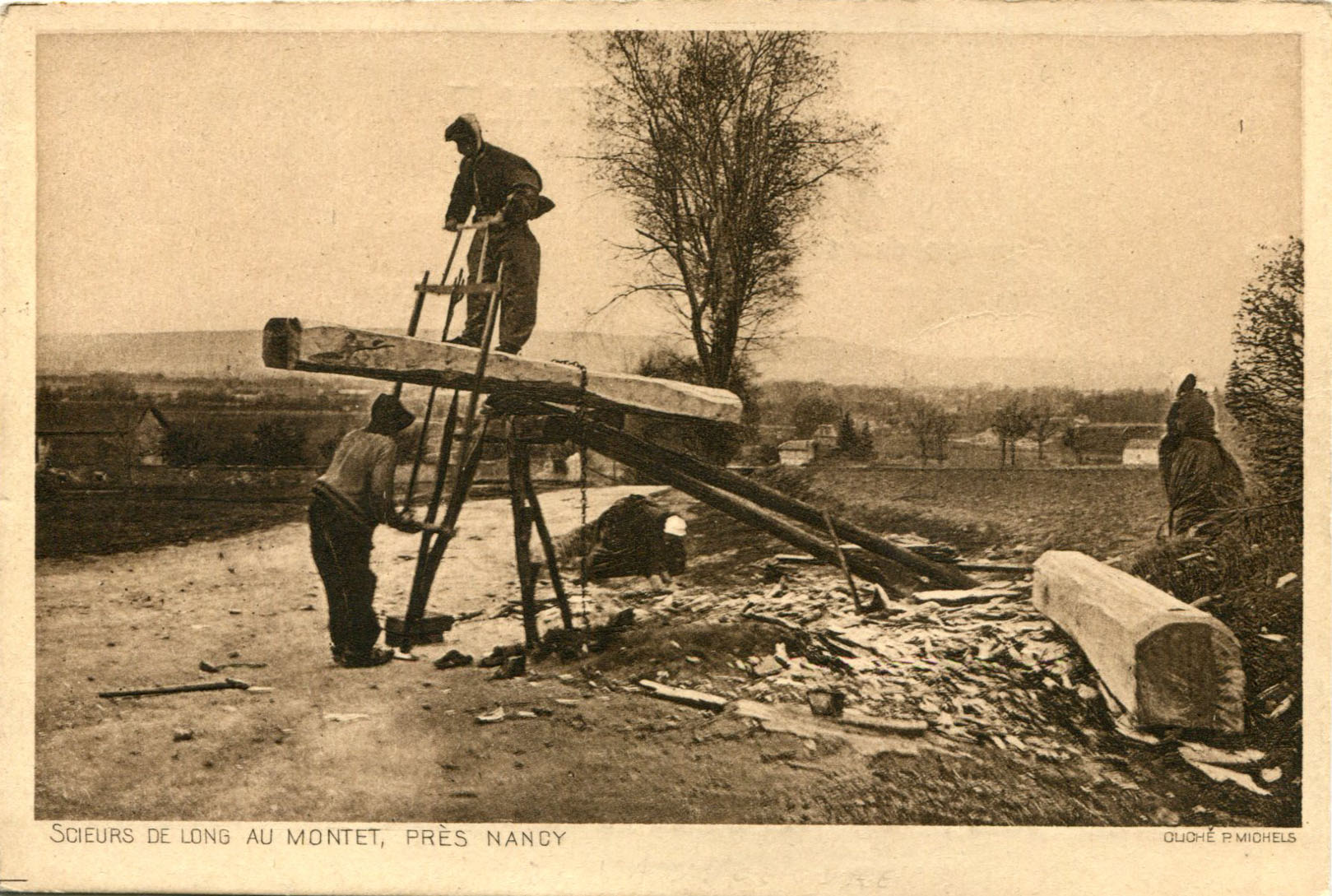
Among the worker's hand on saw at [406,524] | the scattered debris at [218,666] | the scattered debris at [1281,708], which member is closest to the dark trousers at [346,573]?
the worker's hand on saw at [406,524]

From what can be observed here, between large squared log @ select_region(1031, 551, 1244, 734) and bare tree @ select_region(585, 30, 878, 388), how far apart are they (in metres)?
1.76

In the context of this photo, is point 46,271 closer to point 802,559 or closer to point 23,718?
point 23,718

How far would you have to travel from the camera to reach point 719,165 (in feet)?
14.3

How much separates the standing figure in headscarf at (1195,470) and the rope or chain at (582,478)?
2497 mm

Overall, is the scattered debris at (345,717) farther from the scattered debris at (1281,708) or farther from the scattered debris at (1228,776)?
the scattered debris at (1281,708)

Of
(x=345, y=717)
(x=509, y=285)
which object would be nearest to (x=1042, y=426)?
(x=509, y=285)

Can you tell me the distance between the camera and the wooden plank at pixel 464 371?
3.56 m

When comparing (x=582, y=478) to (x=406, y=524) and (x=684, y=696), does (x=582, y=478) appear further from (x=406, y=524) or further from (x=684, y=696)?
(x=684, y=696)

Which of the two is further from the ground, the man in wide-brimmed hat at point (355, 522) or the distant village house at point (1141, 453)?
the distant village house at point (1141, 453)

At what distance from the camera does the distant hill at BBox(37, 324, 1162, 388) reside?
4.34 m

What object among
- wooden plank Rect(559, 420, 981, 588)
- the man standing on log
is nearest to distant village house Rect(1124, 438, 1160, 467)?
wooden plank Rect(559, 420, 981, 588)

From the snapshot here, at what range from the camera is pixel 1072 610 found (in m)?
4.03

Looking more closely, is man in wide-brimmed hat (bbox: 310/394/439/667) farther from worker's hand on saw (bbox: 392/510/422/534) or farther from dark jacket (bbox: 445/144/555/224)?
dark jacket (bbox: 445/144/555/224)

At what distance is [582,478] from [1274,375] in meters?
2.98
